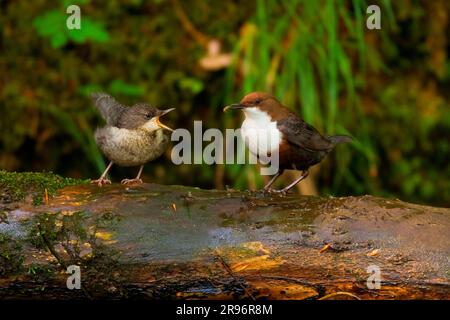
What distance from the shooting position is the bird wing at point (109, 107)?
13.2 ft

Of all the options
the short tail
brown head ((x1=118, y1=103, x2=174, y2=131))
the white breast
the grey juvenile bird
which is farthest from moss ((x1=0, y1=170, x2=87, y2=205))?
the short tail

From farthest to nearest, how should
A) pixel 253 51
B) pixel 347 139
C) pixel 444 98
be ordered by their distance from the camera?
pixel 444 98 < pixel 253 51 < pixel 347 139

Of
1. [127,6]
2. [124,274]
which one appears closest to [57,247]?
[124,274]

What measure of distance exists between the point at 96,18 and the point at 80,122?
0.73 metres

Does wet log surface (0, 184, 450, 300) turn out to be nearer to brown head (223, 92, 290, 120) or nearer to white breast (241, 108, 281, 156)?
white breast (241, 108, 281, 156)

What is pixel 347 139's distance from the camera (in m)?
4.16

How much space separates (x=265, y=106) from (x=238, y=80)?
1650mm

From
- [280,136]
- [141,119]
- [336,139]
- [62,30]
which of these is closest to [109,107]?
[141,119]

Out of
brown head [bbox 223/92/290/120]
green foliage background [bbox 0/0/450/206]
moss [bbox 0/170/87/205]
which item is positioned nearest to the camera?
moss [bbox 0/170/87/205]

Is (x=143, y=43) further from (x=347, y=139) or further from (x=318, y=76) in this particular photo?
(x=347, y=139)

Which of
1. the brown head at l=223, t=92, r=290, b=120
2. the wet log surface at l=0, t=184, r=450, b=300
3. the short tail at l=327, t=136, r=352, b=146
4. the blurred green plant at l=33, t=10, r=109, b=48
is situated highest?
the blurred green plant at l=33, t=10, r=109, b=48

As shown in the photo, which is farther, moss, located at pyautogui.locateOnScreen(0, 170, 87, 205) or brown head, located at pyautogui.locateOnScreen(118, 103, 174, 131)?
brown head, located at pyautogui.locateOnScreen(118, 103, 174, 131)

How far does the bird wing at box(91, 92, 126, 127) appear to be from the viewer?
4.02 metres

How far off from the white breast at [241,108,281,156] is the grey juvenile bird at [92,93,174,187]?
387 millimetres
